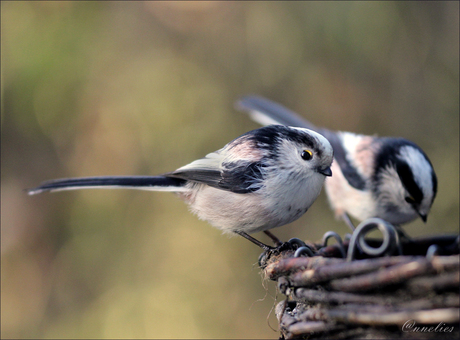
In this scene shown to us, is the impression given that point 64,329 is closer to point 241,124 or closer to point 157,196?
point 157,196

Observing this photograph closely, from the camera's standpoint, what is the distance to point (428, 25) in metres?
4.23

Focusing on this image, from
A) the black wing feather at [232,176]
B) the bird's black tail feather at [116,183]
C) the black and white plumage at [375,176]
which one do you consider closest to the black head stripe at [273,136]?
the black wing feather at [232,176]

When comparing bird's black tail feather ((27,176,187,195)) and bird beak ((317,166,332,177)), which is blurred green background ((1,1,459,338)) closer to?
bird's black tail feather ((27,176,187,195))

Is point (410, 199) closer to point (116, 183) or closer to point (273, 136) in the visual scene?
point (273, 136)

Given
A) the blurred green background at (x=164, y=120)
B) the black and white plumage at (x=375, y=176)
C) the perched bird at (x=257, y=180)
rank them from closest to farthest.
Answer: the perched bird at (x=257, y=180), the black and white plumage at (x=375, y=176), the blurred green background at (x=164, y=120)

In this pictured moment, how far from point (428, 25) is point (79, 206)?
3.94 meters

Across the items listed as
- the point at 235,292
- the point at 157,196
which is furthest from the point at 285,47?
the point at 235,292

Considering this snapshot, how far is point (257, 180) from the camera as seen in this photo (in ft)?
7.00

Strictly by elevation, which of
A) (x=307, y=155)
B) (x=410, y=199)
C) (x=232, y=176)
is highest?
(x=307, y=155)

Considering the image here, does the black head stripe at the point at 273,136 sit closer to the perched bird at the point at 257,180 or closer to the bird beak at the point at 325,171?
the perched bird at the point at 257,180

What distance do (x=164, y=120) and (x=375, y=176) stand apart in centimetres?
222

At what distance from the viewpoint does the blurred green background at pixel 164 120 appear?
4000 millimetres

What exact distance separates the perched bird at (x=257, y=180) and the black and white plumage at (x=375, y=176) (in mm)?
879

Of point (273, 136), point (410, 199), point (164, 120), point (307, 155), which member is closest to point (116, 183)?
point (273, 136)
